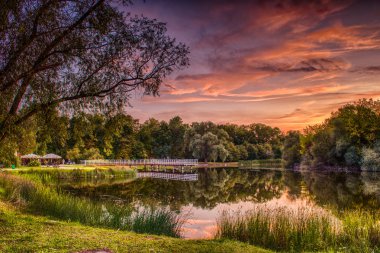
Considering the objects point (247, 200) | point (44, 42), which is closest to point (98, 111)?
point (44, 42)

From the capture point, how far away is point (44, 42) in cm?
973

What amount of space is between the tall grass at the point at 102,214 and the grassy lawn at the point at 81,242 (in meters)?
2.25

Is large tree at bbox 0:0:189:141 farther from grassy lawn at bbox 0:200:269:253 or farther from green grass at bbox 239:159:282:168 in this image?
green grass at bbox 239:159:282:168

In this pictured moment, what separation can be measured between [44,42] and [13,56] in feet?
4.14

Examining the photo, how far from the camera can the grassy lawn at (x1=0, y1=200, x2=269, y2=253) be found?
321 inches

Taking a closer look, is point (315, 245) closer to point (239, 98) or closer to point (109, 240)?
point (109, 240)

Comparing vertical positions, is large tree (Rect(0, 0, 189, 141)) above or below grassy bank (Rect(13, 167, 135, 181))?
above

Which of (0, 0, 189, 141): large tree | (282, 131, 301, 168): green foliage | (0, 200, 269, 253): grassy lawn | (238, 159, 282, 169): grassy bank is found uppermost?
(0, 0, 189, 141): large tree

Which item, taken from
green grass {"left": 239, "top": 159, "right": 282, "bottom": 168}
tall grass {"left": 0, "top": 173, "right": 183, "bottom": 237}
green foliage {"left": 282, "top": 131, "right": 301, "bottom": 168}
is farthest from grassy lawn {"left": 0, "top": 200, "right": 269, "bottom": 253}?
green grass {"left": 239, "top": 159, "right": 282, "bottom": 168}

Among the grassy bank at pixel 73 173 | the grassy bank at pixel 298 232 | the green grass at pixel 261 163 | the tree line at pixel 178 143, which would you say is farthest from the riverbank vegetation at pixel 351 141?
the grassy bank at pixel 298 232

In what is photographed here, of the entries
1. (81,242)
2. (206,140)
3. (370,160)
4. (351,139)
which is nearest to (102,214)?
(81,242)

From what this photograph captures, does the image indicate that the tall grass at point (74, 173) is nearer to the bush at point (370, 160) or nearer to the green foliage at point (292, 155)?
the bush at point (370, 160)

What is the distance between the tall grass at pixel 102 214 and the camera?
1251cm

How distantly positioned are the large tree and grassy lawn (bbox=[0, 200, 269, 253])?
260cm
